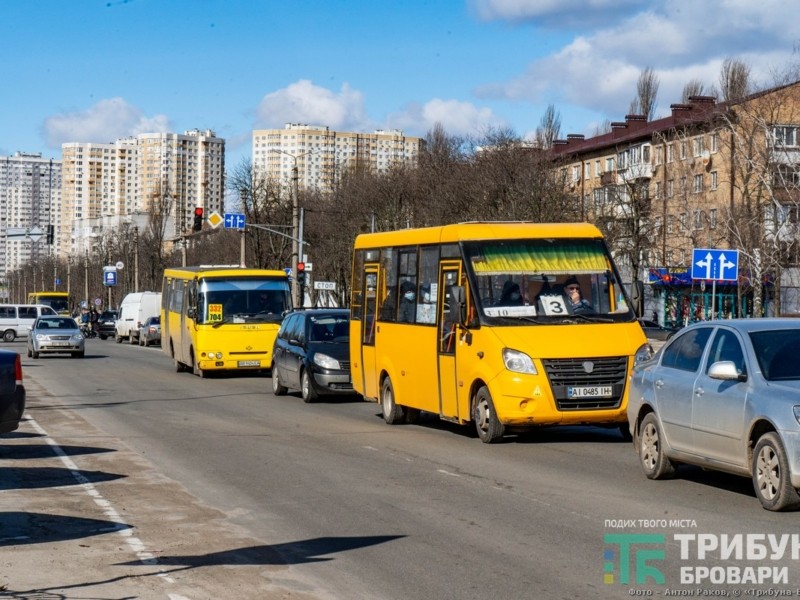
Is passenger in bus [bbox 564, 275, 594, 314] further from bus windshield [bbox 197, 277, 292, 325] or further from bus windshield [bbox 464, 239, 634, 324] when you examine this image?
bus windshield [bbox 197, 277, 292, 325]

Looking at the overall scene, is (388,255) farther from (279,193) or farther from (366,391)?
(279,193)

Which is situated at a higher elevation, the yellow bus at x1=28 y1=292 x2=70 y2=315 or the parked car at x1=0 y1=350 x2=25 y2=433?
the yellow bus at x1=28 y1=292 x2=70 y2=315

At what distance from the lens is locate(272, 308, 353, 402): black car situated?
76.6ft

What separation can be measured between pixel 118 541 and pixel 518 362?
7025 millimetres

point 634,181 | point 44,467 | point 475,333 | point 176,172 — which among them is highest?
point 176,172

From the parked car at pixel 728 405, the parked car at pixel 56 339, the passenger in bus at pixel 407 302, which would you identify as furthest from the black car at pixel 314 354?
the parked car at pixel 56 339

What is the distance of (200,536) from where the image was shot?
30.7 feet

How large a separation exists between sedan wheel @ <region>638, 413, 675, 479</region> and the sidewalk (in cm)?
420

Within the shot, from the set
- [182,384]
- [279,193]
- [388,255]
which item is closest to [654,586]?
[388,255]

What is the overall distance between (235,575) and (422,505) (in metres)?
3.06

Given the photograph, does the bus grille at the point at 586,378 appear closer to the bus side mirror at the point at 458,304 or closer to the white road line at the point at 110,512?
the bus side mirror at the point at 458,304

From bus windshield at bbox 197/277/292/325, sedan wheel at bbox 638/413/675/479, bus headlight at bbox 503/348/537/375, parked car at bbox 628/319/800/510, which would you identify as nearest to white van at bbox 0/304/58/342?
bus windshield at bbox 197/277/292/325

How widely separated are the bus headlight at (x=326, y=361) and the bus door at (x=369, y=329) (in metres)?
3.31

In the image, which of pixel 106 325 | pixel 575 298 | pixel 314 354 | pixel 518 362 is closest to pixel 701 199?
pixel 106 325
